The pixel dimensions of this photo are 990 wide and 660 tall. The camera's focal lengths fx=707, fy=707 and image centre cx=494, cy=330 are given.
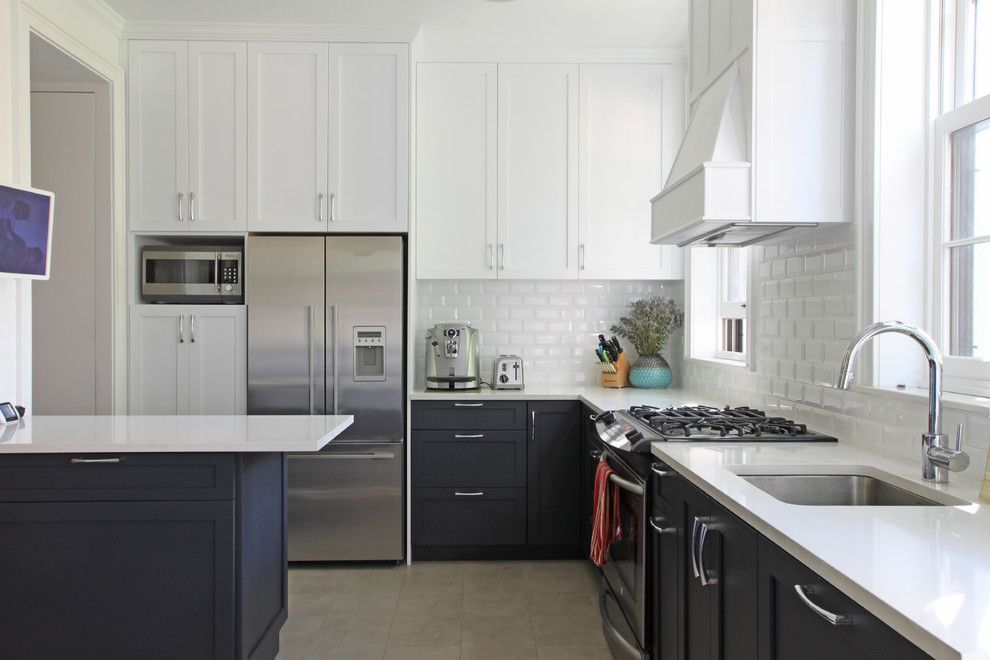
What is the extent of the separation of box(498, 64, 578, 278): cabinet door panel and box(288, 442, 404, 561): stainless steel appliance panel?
1.29 meters

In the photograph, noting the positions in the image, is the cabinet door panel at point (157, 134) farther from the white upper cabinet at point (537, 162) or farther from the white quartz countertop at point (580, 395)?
the white quartz countertop at point (580, 395)

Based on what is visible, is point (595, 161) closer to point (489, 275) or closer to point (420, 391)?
point (489, 275)

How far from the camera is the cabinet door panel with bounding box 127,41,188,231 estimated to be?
3758 millimetres

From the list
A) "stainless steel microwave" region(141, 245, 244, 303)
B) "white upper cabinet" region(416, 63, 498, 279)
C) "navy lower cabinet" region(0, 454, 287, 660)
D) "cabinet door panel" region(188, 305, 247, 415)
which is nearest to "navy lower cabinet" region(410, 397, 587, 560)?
"white upper cabinet" region(416, 63, 498, 279)

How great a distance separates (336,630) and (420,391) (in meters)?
1.41

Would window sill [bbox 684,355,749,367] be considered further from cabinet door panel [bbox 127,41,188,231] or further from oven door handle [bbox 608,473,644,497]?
cabinet door panel [bbox 127,41,188,231]

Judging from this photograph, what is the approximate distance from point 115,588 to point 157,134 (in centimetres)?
246

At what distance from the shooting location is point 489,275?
4082 mm

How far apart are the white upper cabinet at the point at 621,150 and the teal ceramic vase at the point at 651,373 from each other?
53 cm

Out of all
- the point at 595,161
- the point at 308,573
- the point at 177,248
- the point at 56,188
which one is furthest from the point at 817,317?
the point at 56,188

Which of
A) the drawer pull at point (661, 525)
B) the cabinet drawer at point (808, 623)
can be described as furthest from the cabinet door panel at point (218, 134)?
the cabinet drawer at point (808, 623)

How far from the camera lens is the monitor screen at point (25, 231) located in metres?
2.63

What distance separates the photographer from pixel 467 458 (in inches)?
151

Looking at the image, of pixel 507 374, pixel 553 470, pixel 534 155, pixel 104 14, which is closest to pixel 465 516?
pixel 553 470
